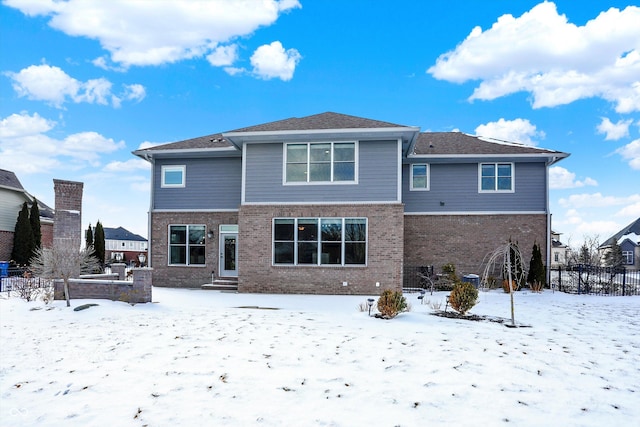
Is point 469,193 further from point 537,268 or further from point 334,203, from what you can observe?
point 334,203

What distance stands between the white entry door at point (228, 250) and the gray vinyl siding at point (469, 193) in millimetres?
7450

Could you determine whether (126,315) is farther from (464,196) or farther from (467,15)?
(467,15)

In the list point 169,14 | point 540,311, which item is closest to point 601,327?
point 540,311

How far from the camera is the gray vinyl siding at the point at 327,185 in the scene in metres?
13.3

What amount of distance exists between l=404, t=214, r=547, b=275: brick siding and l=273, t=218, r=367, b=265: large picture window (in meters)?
4.12

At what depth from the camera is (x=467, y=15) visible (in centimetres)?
1426

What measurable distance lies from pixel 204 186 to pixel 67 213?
5.56 meters

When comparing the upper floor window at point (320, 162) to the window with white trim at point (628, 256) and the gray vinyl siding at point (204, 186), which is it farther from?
the window with white trim at point (628, 256)

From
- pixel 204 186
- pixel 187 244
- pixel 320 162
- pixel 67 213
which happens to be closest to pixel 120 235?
pixel 187 244

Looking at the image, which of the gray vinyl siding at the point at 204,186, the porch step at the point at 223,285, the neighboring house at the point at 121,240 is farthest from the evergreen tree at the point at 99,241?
the neighboring house at the point at 121,240

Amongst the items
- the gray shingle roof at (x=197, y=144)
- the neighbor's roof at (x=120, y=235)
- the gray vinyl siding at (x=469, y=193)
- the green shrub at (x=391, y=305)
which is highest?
the gray shingle roof at (x=197, y=144)

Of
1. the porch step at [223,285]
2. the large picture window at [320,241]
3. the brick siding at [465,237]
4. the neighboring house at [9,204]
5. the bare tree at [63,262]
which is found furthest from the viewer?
the neighboring house at [9,204]

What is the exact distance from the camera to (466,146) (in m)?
17.0

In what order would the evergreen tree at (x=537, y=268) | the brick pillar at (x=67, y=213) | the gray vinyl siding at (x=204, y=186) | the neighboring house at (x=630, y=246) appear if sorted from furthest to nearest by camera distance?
the neighboring house at (x=630, y=246)
the gray vinyl siding at (x=204, y=186)
the evergreen tree at (x=537, y=268)
the brick pillar at (x=67, y=213)
